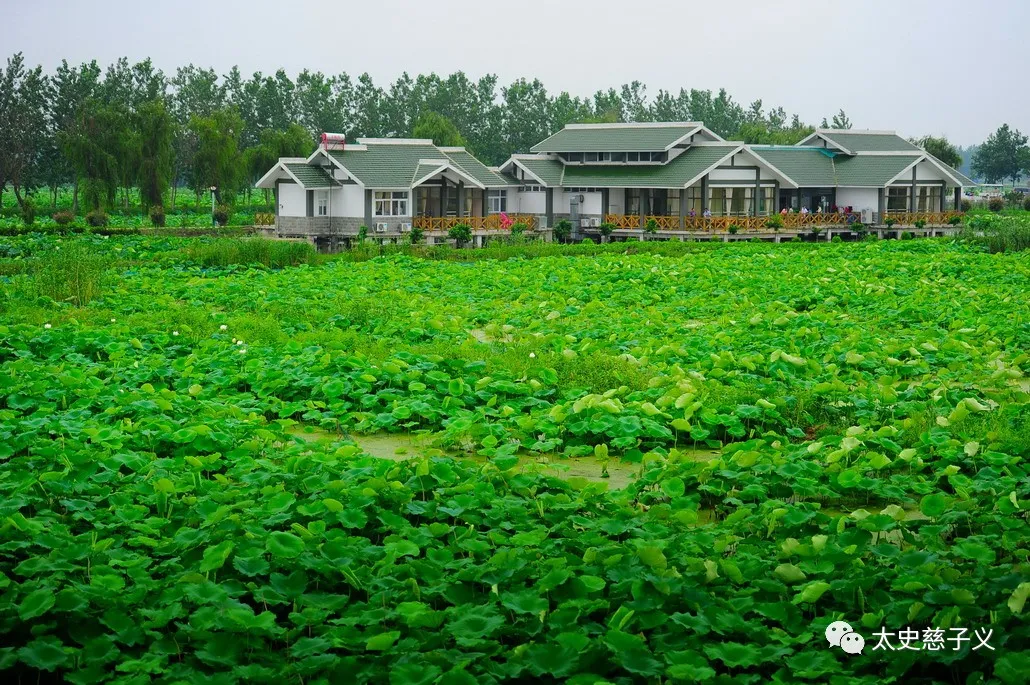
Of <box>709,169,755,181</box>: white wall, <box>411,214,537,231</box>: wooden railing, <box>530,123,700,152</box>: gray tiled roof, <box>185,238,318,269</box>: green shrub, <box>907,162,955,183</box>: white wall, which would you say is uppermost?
<box>530,123,700,152</box>: gray tiled roof

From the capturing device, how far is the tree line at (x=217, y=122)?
39.2 metres

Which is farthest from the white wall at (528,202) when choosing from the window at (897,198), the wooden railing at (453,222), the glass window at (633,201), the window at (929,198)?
the window at (929,198)

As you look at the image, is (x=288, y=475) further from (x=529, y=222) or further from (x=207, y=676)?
(x=529, y=222)

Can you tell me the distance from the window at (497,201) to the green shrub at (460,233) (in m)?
6.68

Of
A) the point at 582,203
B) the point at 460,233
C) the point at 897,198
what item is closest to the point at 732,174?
the point at 582,203

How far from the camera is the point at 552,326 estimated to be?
1214 cm

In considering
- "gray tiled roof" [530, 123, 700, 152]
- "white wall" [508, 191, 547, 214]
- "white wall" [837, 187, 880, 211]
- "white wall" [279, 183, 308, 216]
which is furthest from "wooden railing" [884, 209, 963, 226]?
"white wall" [279, 183, 308, 216]

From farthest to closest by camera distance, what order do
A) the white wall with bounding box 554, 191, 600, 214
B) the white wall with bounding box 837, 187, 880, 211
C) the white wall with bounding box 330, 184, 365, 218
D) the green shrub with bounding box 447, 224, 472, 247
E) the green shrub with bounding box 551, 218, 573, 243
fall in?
the white wall with bounding box 837, 187, 880, 211
the white wall with bounding box 554, 191, 600, 214
the green shrub with bounding box 551, 218, 573, 243
the white wall with bounding box 330, 184, 365, 218
the green shrub with bounding box 447, 224, 472, 247

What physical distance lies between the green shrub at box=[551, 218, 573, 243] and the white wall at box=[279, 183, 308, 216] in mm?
7036

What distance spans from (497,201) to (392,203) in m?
6.01

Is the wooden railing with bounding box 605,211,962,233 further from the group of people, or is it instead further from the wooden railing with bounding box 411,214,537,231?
the wooden railing with bounding box 411,214,537,231

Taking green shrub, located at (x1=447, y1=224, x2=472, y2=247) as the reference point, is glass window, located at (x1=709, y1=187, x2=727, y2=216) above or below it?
above

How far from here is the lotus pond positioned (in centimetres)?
392

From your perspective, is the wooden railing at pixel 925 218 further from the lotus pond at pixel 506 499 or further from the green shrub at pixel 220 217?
the lotus pond at pixel 506 499
